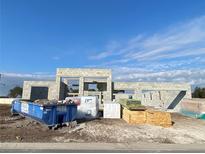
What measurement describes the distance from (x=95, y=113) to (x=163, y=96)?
29.9 meters

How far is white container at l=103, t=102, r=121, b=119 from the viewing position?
23141 mm

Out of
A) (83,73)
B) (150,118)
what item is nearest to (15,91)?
(83,73)

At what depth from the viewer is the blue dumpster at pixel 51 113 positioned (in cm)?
1570

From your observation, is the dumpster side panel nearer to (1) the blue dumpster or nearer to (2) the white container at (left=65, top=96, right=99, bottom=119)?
(1) the blue dumpster

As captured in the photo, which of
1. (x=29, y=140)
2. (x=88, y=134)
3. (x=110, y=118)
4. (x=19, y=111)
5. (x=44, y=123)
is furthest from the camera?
(x=110, y=118)

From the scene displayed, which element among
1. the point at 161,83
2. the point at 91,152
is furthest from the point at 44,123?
the point at 161,83

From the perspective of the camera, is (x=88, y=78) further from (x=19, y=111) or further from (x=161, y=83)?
(x=19, y=111)

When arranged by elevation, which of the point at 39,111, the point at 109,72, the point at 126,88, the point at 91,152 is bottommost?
the point at 91,152

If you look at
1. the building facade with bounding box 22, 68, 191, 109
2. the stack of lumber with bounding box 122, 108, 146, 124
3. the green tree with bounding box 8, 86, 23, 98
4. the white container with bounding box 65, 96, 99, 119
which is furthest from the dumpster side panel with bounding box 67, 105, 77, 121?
the green tree with bounding box 8, 86, 23, 98

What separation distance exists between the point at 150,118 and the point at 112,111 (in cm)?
476

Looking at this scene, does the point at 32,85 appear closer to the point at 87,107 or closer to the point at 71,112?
the point at 87,107

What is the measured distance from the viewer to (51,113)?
15930 millimetres

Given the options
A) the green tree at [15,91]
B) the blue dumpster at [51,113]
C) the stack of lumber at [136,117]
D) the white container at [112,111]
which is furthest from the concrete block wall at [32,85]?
the green tree at [15,91]

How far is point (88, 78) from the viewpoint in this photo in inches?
1897
